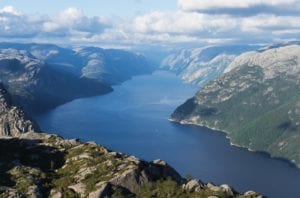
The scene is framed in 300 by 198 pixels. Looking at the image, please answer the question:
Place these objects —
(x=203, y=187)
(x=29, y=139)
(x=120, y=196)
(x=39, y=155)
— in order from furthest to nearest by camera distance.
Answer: (x=29, y=139) → (x=39, y=155) → (x=203, y=187) → (x=120, y=196)

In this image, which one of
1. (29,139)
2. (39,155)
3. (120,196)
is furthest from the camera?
(29,139)

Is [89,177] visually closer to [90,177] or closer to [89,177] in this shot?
[89,177]

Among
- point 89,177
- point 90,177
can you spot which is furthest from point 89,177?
point 90,177

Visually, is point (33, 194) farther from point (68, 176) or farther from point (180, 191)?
point (180, 191)

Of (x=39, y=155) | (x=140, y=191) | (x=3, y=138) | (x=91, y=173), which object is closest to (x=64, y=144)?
(x=39, y=155)

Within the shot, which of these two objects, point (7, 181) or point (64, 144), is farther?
point (64, 144)
